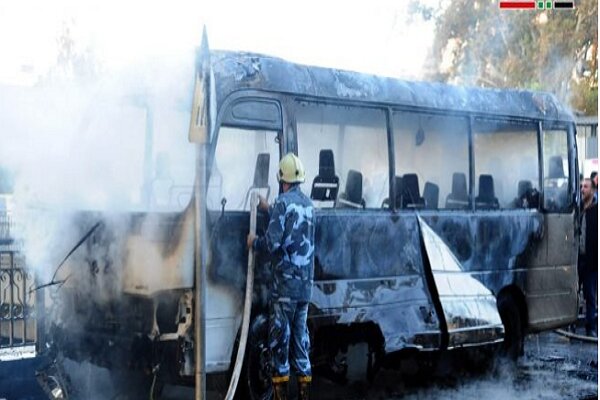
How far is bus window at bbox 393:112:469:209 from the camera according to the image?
383 inches

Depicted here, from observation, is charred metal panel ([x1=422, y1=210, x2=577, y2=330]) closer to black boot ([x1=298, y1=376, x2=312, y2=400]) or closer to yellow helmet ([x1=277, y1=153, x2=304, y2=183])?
yellow helmet ([x1=277, y1=153, x2=304, y2=183])

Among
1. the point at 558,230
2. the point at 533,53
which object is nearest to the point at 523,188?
the point at 558,230

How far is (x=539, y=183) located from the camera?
11.5 metres

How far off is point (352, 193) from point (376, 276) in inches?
32.0

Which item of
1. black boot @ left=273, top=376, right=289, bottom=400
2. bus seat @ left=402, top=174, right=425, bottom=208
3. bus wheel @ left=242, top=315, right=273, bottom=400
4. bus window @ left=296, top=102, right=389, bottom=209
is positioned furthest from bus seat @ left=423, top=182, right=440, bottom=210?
black boot @ left=273, top=376, right=289, bottom=400

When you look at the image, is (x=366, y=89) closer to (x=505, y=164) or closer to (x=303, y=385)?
(x=505, y=164)

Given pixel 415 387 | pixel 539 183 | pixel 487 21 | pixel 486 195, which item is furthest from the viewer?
pixel 487 21

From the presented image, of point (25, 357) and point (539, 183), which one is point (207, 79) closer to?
point (25, 357)

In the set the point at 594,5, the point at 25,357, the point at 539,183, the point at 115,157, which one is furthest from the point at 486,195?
the point at 594,5

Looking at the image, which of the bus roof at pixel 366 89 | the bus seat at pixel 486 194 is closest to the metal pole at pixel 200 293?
the bus roof at pixel 366 89

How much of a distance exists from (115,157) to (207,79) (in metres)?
1.80

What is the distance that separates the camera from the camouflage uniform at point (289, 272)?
773cm

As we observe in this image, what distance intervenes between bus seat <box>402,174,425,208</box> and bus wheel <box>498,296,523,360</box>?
6.18 feet

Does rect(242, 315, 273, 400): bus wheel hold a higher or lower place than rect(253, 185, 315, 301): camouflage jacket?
lower
